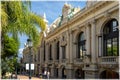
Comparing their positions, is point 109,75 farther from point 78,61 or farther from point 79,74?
point 79,74

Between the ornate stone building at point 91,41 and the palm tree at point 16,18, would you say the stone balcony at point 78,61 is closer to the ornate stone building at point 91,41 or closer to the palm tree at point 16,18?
the ornate stone building at point 91,41

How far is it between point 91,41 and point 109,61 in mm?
5527

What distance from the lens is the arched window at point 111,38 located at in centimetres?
3145

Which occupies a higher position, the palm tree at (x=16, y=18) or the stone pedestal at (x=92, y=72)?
the palm tree at (x=16, y=18)

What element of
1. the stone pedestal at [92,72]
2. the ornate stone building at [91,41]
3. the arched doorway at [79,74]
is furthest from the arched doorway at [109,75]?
the arched doorway at [79,74]

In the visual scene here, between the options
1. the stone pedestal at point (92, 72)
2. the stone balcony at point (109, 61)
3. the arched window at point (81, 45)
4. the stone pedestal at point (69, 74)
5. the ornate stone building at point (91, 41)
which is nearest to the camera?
the stone balcony at point (109, 61)

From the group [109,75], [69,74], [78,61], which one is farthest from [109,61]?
[69,74]

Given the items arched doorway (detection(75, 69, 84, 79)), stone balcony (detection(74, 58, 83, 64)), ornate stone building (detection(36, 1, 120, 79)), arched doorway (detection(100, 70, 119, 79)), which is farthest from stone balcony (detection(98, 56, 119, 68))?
arched doorway (detection(75, 69, 84, 79))

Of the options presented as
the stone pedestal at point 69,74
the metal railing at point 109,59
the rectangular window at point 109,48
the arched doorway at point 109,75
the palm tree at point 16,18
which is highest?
the palm tree at point 16,18

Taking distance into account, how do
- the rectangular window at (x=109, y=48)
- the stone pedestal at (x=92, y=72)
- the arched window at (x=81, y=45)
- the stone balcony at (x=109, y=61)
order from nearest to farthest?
1. the stone balcony at (x=109, y=61)
2. the rectangular window at (x=109, y=48)
3. the stone pedestal at (x=92, y=72)
4. the arched window at (x=81, y=45)

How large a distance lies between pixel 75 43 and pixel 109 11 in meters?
13.1

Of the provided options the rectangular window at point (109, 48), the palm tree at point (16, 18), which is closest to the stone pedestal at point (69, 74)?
the rectangular window at point (109, 48)

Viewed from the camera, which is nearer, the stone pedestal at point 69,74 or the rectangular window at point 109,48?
the rectangular window at point 109,48

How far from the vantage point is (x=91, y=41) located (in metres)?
36.0
